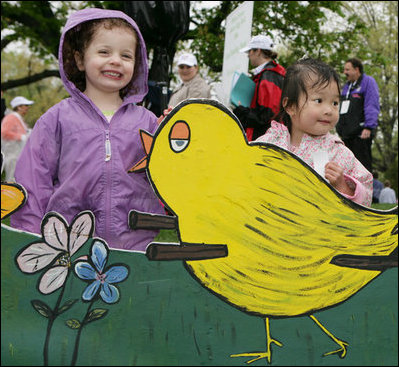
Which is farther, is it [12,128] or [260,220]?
[12,128]

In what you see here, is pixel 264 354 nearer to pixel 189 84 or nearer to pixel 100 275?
pixel 100 275

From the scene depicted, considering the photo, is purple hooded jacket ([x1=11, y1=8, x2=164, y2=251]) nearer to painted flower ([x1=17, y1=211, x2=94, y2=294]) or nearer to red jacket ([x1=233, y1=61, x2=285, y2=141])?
painted flower ([x1=17, y1=211, x2=94, y2=294])

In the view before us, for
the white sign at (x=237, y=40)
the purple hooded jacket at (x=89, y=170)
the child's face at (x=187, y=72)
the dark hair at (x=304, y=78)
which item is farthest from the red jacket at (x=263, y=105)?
the purple hooded jacket at (x=89, y=170)

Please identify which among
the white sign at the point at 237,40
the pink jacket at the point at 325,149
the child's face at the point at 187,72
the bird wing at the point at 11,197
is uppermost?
the white sign at the point at 237,40

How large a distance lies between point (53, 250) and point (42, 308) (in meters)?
0.14

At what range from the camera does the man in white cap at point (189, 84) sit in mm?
4035

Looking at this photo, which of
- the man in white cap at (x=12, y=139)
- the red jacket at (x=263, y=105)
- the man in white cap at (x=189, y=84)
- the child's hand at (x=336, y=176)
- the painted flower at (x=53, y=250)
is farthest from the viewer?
the man in white cap at (x=12, y=139)

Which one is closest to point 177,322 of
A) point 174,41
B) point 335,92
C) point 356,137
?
point 335,92

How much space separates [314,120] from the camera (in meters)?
1.69

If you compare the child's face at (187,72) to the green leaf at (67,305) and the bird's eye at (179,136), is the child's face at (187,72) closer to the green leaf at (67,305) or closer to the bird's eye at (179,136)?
the bird's eye at (179,136)

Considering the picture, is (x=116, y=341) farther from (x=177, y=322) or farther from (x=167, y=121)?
(x=167, y=121)

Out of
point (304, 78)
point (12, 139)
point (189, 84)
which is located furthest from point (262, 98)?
point (12, 139)

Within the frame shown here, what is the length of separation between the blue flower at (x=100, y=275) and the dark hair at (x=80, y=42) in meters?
0.84

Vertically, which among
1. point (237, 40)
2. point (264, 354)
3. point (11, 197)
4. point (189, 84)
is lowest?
point (264, 354)
